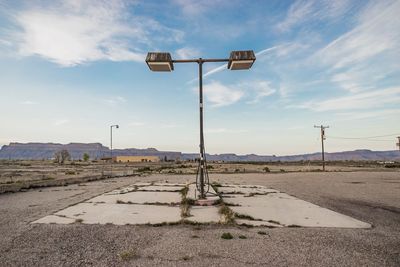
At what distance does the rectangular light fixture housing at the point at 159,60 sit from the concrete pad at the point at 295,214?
5322 mm

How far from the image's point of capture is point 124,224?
7289 millimetres

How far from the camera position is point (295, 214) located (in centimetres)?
891

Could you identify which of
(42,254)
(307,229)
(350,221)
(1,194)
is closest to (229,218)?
(307,229)

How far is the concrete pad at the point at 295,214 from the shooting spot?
7.71m

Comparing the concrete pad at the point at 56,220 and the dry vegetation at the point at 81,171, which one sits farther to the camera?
the dry vegetation at the point at 81,171

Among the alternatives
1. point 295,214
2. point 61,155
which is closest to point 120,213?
point 295,214

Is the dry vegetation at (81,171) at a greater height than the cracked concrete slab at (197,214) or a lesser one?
lesser

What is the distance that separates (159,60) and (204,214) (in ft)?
17.1

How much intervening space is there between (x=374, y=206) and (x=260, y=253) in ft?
26.6

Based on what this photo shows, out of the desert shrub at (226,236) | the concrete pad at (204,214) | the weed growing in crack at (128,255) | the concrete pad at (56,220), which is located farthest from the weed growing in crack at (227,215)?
the concrete pad at (56,220)

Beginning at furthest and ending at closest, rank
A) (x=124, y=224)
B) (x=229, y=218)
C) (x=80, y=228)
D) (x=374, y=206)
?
(x=374, y=206)
(x=229, y=218)
(x=124, y=224)
(x=80, y=228)

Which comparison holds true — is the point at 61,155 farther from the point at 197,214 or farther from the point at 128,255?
the point at 128,255

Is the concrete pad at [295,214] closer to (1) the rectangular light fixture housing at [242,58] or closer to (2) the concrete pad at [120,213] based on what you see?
(2) the concrete pad at [120,213]

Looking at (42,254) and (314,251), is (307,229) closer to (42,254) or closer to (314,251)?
(314,251)
